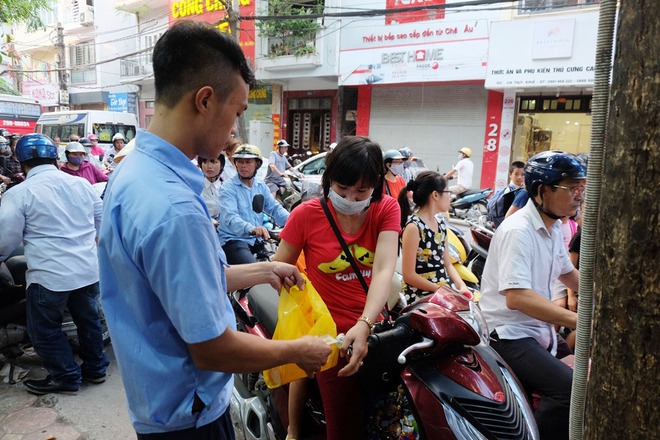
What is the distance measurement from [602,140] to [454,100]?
13163 mm

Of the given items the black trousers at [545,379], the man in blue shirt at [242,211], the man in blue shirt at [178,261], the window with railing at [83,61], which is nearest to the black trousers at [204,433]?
the man in blue shirt at [178,261]

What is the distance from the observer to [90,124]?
1541 centimetres

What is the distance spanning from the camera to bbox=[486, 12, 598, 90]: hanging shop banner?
33.5ft

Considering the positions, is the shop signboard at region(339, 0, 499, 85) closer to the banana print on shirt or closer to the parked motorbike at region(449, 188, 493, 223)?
the parked motorbike at region(449, 188, 493, 223)

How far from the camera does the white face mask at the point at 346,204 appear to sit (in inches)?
80.6

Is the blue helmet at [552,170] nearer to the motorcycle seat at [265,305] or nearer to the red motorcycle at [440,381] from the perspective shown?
the red motorcycle at [440,381]

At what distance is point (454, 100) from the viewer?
13.4 m

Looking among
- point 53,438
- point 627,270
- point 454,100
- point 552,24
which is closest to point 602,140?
point 627,270

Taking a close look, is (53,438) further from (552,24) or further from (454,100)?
(454,100)

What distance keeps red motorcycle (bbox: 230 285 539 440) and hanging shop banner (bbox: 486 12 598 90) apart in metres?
10.4

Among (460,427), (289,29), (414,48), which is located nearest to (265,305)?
(460,427)

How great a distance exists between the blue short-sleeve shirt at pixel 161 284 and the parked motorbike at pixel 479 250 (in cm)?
367

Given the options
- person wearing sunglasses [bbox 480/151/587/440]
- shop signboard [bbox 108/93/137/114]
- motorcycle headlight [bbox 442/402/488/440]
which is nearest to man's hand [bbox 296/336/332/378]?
motorcycle headlight [bbox 442/402/488/440]

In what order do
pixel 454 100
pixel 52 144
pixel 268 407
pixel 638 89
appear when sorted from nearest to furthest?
pixel 638 89
pixel 268 407
pixel 52 144
pixel 454 100
